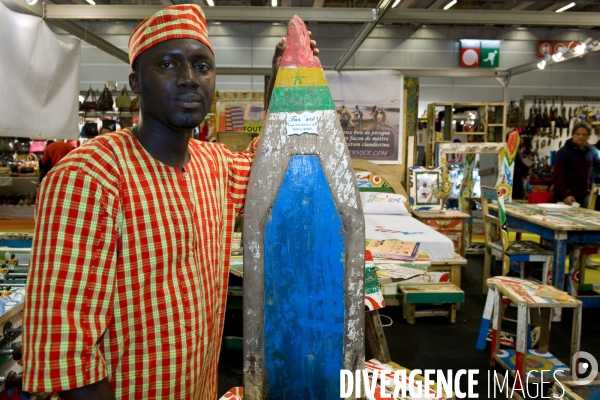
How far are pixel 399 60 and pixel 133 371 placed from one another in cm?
1016

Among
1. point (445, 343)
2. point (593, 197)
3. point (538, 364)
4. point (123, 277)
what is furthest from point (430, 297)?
point (123, 277)

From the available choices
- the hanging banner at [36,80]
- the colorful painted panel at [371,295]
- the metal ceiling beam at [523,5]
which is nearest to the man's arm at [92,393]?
the colorful painted panel at [371,295]

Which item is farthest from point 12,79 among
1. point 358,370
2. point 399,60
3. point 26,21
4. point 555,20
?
point 399,60

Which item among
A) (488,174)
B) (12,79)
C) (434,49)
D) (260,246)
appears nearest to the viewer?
(260,246)

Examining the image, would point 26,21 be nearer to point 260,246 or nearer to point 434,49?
point 260,246

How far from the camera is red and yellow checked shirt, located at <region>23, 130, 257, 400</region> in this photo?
952mm

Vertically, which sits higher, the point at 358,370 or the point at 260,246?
the point at 260,246

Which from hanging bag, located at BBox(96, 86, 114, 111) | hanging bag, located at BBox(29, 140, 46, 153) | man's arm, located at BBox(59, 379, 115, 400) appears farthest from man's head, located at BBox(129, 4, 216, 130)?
hanging bag, located at BBox(29, 140, 46, 153)

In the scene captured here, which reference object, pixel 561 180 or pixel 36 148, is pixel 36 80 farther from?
pixel 561 180

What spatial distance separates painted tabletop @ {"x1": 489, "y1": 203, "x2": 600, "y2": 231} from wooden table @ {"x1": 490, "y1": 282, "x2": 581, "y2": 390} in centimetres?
111

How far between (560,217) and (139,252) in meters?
4.34

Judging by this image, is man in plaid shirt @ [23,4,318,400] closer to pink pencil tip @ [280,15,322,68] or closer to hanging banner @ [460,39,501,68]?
pink pencil tip @ [280,15,322,68]

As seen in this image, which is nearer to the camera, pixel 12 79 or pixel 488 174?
pixel 12 79

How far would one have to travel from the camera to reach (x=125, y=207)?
1077 millimetres
